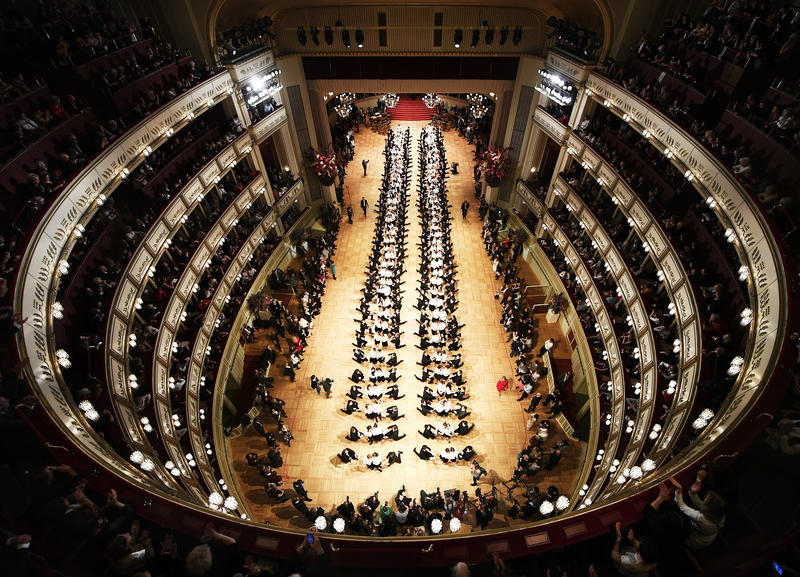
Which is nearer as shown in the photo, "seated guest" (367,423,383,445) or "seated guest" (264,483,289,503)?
"seated guest" (264,483,289,503)

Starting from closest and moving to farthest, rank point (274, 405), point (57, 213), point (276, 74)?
point (57, 213) < point (274, 405) < point (276, 74)

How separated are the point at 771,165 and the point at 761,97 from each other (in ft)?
8.61

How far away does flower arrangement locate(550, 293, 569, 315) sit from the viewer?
18703 mm

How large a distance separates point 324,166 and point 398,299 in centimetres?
992

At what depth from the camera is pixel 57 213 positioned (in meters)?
9.52

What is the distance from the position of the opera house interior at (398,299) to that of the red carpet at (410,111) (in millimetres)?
16486

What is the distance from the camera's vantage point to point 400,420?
16.4m

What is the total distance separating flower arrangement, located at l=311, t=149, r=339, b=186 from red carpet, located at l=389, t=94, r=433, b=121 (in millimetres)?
17219

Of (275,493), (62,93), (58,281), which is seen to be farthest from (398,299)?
(62,93)

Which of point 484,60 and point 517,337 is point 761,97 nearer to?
point 517,337

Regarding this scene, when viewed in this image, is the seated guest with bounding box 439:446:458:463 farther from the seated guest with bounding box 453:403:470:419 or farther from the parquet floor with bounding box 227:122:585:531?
the seated guest with bounding box 453:403:470:419

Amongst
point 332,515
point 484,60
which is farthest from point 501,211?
point 332,515

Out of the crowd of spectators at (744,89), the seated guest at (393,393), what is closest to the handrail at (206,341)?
the seated guest at (393,393)

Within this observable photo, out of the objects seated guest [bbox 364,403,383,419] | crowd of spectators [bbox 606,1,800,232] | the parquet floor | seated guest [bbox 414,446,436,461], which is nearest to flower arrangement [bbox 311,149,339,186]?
the parquet floor
